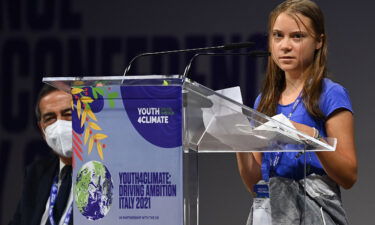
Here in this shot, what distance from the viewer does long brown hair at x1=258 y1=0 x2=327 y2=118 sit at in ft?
8.00

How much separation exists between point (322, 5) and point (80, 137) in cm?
314

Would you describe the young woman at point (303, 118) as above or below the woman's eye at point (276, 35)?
below

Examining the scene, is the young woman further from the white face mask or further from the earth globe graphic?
the white face mask

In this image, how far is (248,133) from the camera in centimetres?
210

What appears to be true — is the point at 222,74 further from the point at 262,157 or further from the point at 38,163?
the point at 262,157

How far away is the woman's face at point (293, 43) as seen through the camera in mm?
2512

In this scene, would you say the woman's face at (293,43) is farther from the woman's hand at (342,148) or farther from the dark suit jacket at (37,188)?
the dark suit jacket at (37,188)

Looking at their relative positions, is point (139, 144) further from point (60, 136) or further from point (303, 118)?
point (60, 136)

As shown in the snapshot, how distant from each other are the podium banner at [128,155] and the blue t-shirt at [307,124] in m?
0.40

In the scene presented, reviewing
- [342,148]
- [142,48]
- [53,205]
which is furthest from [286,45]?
[142,48]

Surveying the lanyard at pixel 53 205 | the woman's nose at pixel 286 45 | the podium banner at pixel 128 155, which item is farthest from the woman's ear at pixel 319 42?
the lanyard at pixel 53 205

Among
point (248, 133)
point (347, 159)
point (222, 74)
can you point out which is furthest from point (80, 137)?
point (222, 74)

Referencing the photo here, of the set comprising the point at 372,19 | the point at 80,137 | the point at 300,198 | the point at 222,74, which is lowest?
the point at 300,198

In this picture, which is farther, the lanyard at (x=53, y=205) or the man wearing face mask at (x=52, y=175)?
the man wearing face mask at (x=52, y=175)
